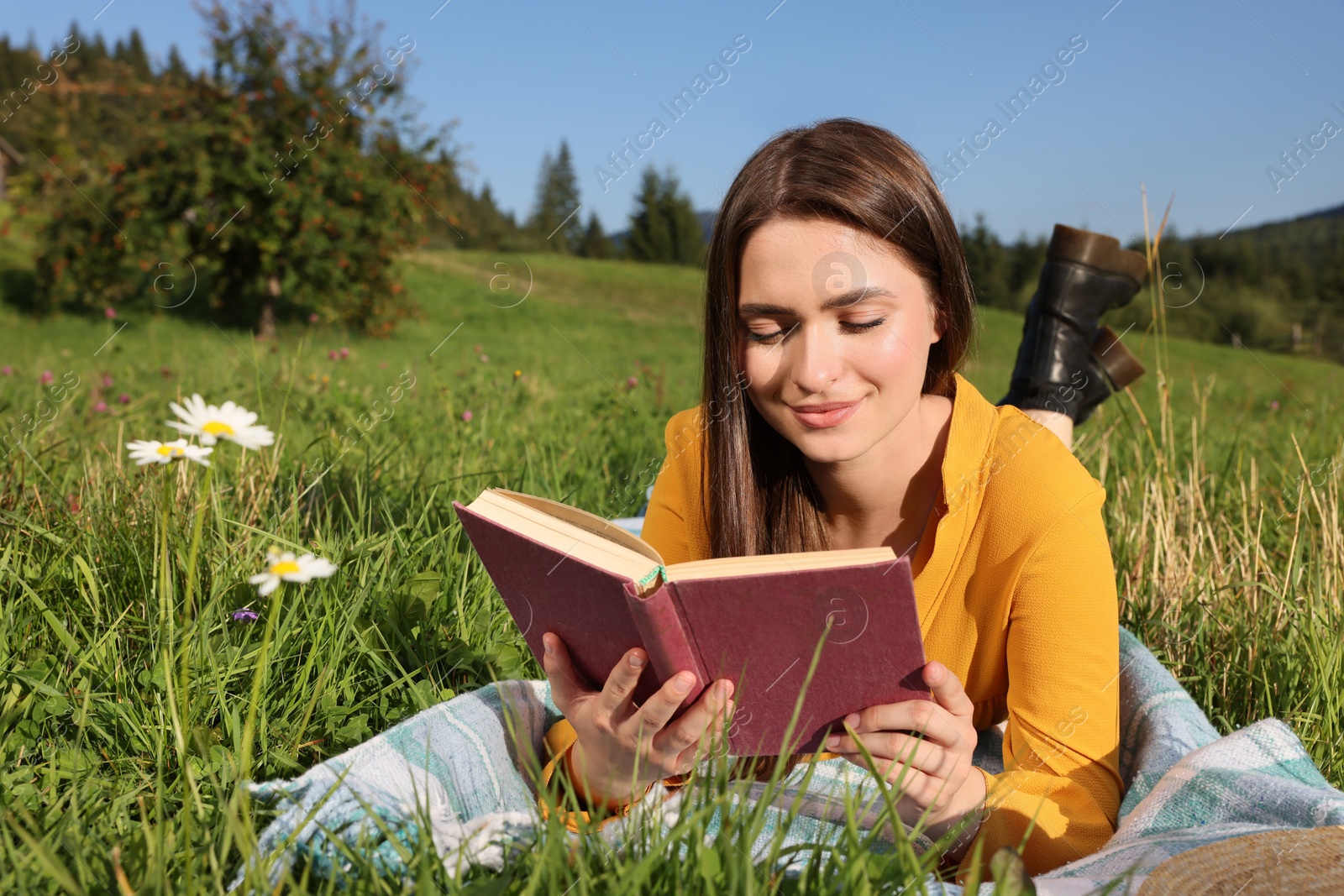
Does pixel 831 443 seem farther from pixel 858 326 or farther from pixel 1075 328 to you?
pixel 1075 328

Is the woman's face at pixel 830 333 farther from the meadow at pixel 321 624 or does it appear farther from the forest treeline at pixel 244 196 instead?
the forest treeline at pixel 244 196

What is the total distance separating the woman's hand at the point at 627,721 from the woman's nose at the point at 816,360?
0.64 m

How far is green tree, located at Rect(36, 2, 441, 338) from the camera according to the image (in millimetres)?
15070

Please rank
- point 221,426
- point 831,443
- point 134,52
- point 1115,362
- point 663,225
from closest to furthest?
point 221,426
point 831,443
point 1115,362
point 663,225
point 134,52

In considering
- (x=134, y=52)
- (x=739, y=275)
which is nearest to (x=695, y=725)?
(x=739, y=275)

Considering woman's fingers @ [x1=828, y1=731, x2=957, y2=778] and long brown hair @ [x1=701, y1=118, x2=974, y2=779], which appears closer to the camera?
woman's fingers @ [x1=828, y1=731, x2=957, y2=778]

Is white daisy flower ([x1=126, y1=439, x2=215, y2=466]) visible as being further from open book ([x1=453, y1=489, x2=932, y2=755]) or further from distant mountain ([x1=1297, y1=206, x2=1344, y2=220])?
distant mountain ([x1=1297, y1=206, x2=1344, y2=220])

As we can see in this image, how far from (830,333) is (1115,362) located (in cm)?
209

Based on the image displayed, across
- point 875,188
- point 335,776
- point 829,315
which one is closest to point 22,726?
point 335,776

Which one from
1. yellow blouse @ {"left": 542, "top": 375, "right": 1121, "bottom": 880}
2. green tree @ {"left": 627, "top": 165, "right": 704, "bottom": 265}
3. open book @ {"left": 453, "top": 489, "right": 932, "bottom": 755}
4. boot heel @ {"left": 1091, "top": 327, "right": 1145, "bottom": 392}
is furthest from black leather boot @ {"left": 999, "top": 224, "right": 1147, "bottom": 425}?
green tree @ {"left": 627, "top": 165, "right": 704, "bottom": 265}

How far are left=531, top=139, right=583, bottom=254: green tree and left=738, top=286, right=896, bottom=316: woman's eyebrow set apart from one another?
150 ft

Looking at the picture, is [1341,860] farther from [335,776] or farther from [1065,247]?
[1065,247]

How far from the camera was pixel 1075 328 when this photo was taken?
330 cm

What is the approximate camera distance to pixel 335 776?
1435 millimetres
